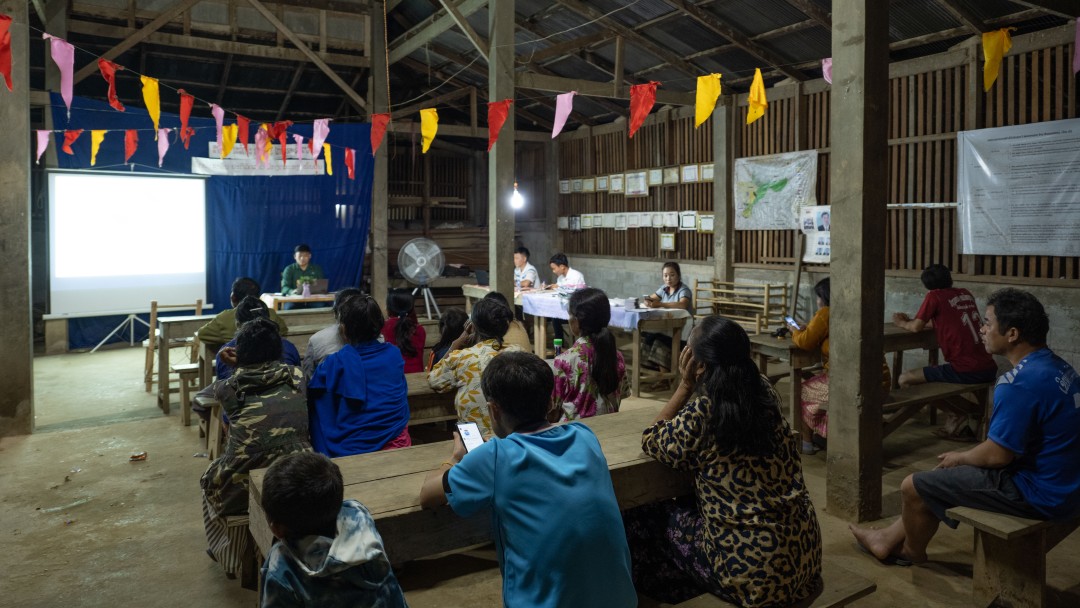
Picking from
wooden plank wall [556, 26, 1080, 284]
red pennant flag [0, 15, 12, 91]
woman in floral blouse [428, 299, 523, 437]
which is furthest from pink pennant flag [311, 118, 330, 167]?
woman in floral blouse [428, 299, 523, 437]

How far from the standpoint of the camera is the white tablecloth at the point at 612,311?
6.82 meters

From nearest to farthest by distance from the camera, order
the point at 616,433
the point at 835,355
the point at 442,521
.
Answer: the point at 442,521 < the point at 616,433 < the point at 835,355

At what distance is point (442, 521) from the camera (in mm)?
2229

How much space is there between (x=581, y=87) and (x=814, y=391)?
3.86 m

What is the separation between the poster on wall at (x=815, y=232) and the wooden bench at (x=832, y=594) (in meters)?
5.84

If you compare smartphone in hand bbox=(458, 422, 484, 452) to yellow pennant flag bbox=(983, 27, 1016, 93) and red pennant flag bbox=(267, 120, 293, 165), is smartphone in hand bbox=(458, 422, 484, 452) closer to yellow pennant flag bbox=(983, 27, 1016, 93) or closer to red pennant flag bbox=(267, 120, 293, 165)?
yellow pennant flag bbox=(983, 27, 1016, 93)

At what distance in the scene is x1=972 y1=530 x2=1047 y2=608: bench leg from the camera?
108 inches

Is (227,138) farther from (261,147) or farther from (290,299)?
(290,299)

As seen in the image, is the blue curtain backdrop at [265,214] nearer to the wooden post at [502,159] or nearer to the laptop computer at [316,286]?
the laptop computer at [316,286]

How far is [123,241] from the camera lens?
9.05 meters

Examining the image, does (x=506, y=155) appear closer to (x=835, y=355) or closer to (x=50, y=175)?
(x=835, y=355)

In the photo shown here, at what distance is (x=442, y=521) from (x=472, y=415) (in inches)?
46.2

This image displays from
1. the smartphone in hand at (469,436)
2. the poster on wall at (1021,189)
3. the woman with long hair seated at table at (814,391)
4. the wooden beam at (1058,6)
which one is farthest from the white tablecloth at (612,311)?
the smartphone in hand at (469,436)

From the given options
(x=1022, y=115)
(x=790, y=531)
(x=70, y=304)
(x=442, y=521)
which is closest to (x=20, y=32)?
(x=70, y=304)
